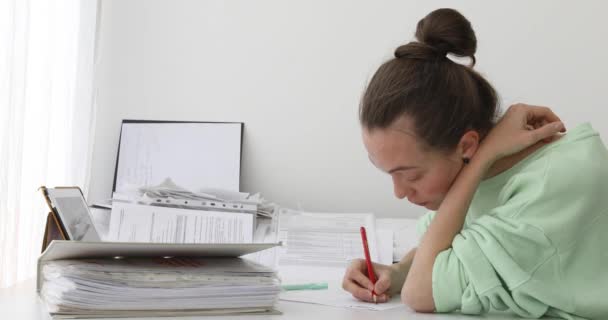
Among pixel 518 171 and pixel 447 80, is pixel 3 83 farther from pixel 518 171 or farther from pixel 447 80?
pixel 518 171

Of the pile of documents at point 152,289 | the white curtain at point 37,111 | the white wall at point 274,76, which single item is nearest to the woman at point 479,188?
the pile of documents at point 152,289

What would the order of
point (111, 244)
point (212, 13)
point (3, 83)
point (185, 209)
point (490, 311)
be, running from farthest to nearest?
point (212, 13), point (185, 209), point (3, 83), point (490, 311), point (111, 244)

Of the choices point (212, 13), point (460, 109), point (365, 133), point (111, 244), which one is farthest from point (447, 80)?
point (212, 13)

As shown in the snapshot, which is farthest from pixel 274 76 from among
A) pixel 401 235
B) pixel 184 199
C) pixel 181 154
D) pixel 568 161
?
pixel 568 161

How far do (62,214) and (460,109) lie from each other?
0.64 m

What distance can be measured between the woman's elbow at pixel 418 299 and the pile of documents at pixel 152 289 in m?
0.20

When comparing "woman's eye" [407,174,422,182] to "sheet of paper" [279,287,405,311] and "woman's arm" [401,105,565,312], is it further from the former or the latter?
"sheet of paper" [279,287,405,311]

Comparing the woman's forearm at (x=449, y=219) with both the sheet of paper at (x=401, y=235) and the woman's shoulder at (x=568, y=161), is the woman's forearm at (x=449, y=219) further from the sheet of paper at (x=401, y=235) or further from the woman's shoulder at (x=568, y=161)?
the sheet of paper at (x=401, y=235)

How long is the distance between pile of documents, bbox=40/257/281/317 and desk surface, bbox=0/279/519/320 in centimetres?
2

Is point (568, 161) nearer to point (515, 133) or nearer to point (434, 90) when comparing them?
point (515, 133)

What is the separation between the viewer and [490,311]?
1.00 meters

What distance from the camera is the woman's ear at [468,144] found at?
106 cm

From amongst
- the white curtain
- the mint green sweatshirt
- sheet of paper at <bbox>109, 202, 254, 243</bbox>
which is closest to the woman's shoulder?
the mint green sweatshirt

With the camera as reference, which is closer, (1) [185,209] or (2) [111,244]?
(2) [111,244]
